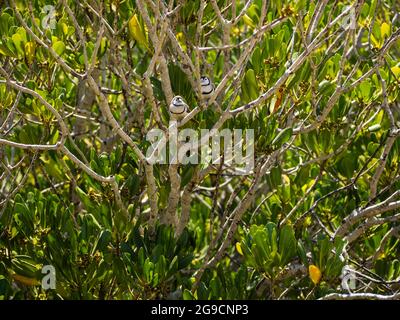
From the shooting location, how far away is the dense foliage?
310cm

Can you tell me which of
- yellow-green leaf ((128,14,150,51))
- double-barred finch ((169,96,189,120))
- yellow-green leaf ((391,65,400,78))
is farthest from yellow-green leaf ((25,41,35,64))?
yellow-green leaf ((391,65,400,78))

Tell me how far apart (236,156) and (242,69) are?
379mm

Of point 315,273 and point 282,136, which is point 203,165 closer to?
point 282,136

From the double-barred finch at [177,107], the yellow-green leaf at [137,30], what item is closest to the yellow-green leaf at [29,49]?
the yellow-green leaf at [137,30]

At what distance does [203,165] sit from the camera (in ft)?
11.4

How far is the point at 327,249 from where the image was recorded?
10.2 feet

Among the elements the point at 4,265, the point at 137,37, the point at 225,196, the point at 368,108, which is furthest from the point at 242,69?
the point at 225,196

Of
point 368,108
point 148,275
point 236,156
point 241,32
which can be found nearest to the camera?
point 148,275

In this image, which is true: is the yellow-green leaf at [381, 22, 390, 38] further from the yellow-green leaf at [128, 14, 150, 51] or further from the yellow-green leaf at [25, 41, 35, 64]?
the yellow-green leaf at [25, 41, 35, 64]

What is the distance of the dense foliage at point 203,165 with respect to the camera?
3.10 m

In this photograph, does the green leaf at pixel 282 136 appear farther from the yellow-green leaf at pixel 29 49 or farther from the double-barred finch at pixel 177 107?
the yellow-green leaf at pixel 29 49

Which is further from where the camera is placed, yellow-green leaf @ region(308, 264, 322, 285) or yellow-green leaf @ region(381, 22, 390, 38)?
yellow-green leaf @ region(381, 22, 390, 38)

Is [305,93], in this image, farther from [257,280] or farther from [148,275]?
[148,275]

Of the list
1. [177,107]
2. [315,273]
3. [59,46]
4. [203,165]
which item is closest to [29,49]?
[59,46]
